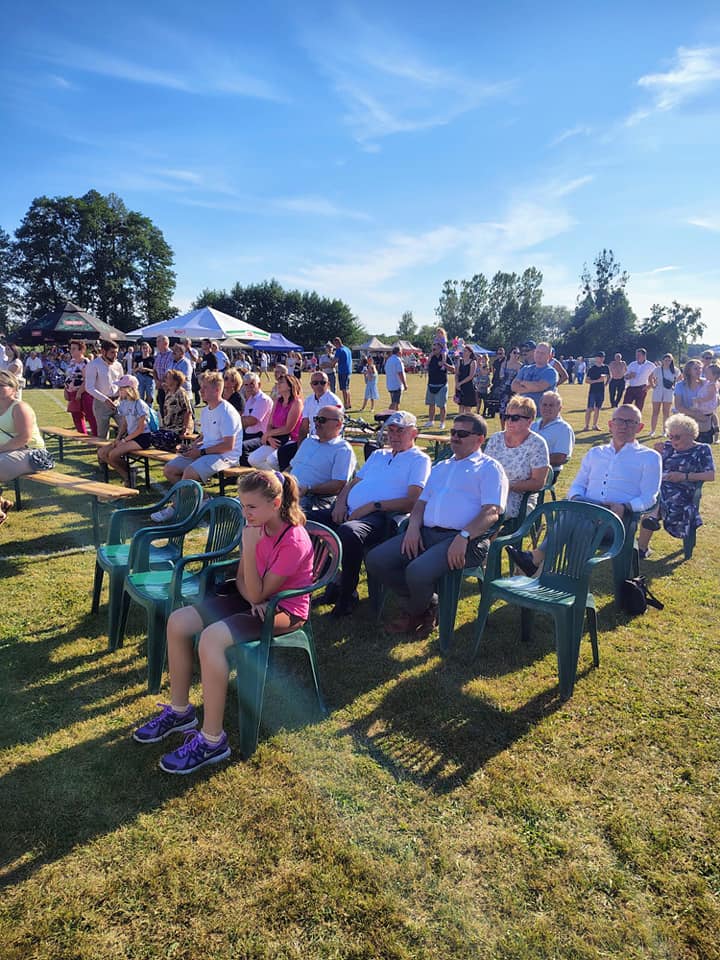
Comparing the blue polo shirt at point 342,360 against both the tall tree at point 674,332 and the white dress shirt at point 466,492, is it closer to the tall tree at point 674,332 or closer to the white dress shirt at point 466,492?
the white dress shirt at point 466,492

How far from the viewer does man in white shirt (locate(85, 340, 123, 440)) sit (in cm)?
992

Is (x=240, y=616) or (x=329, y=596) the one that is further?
(x=329, y=596)

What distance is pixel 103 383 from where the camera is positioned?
10.0 meters

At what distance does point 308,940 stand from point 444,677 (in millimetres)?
1759

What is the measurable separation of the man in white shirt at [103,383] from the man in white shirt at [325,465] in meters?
6.03

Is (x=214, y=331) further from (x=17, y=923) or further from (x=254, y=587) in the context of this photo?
(x=17, y=923)

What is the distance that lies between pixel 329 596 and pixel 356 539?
0.57 m

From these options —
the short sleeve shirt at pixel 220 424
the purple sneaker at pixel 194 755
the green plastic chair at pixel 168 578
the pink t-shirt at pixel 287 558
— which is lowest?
the purple sneaker at pixel 194 755

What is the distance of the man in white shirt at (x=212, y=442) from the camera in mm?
6465

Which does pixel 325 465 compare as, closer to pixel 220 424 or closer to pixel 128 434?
pixel 220 424

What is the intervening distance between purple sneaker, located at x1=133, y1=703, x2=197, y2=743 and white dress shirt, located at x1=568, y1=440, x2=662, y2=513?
3486 millimetres

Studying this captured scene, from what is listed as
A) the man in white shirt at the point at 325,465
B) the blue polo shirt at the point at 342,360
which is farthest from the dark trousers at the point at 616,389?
the man in white shirt at the point at 325,465

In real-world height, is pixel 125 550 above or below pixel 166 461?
below

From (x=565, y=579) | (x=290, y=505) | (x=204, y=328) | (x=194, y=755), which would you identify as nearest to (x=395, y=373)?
(x=204, y=328)
